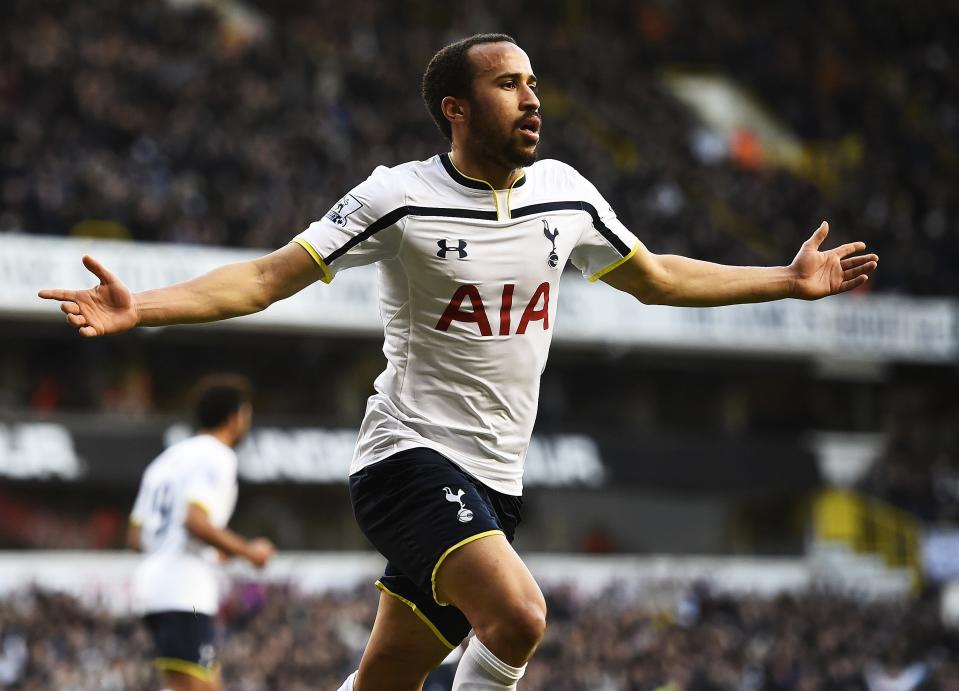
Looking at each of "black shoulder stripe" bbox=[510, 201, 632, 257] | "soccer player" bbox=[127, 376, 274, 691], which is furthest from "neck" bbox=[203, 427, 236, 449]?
"black shoulder stripe" bbox=[510, 201, 632, 257]

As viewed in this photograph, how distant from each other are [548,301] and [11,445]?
18.0 m

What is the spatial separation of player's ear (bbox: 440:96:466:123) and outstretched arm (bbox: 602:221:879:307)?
2.73ft

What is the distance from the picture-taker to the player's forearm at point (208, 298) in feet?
17.0

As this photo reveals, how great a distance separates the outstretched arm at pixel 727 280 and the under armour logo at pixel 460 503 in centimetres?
113

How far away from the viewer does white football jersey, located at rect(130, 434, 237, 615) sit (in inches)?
330

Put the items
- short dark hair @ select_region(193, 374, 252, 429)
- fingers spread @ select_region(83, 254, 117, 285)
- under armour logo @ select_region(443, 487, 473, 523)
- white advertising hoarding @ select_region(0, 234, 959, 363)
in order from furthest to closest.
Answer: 1. white advertising hoarding @ select_region(0, 234, 959, 363)
2. short dark hair @ select_region(193, 374, 252, 429)
3. under armour logo @ select_region(443, 487, 473, 523)
4. fingers spread @ select_region(83, 254, 117, 285)

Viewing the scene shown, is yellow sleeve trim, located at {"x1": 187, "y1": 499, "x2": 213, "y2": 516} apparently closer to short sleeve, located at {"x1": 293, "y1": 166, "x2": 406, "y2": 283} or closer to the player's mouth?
short sleeve, located at {"x1": 293, "y1": 166, "x2": 406, "y2": 283}

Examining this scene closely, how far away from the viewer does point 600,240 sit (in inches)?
231

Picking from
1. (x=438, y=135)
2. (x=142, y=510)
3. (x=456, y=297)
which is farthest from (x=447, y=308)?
(x=438, y=135)

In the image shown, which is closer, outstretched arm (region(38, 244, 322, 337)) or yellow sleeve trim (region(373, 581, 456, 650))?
outstretched arm (region(38, 244, 322, 337))

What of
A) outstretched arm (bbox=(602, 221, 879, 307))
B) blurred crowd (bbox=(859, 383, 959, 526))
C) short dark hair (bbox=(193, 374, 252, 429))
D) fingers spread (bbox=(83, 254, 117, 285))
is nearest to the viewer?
fingers spread (bbox=(83, 254, 117, 285))

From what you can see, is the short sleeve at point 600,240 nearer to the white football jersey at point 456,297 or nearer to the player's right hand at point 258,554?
the white football jersey at point 456,297

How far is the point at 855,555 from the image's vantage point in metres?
28.9

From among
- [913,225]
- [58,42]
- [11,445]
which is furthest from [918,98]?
[11,445]
